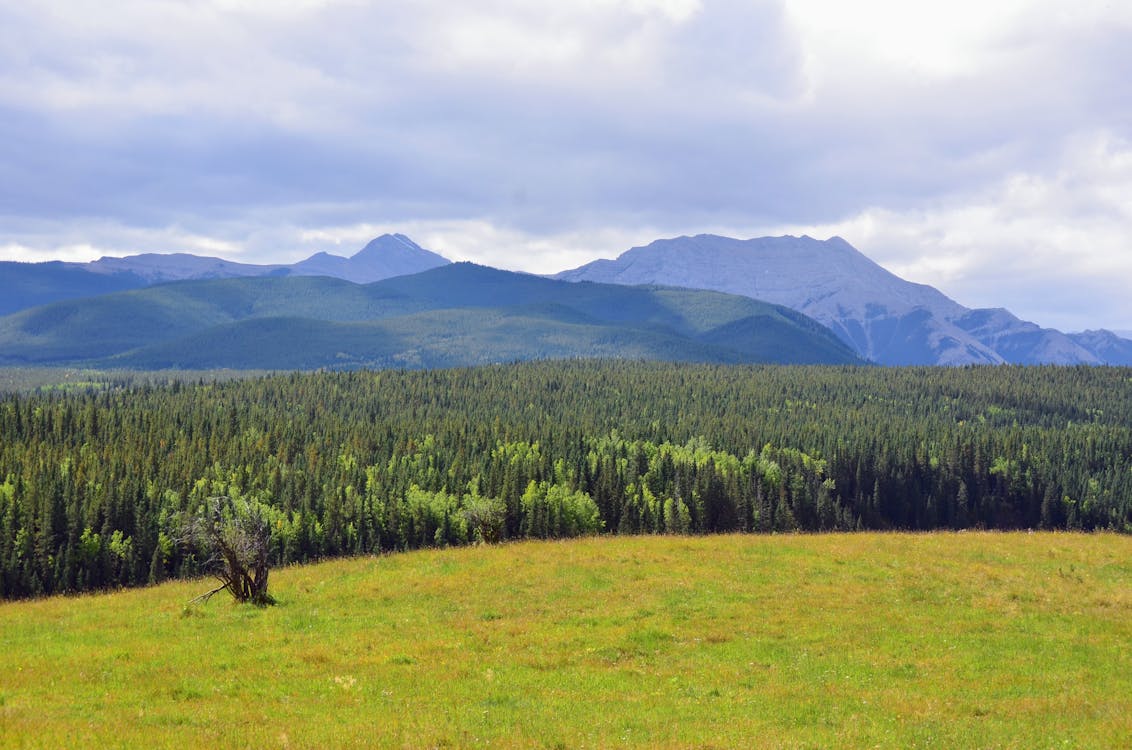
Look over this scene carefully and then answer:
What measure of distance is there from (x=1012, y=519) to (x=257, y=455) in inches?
5517

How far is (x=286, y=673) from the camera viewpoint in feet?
105

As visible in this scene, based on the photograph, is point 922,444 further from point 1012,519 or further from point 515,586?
point 515,586

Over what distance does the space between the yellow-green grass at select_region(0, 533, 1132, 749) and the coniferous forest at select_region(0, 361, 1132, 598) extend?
2445 centimetres

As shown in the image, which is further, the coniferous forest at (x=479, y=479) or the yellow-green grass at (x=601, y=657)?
the coniferous forest at (x=479, y=479)

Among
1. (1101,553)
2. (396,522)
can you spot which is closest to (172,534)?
(396,522)

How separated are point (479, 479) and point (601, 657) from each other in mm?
85903

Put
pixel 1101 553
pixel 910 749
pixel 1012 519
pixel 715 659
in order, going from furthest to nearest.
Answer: pixel 1012 519 → pixel 1101 553 → pixel 715 659 → pixel 910 749

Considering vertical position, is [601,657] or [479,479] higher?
[601,657]

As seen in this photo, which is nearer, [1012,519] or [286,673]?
[286,673]

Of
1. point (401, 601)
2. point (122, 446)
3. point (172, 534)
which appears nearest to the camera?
point (401, 601)

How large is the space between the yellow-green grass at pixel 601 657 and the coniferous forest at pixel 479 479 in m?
24.4

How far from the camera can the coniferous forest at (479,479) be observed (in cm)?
9731

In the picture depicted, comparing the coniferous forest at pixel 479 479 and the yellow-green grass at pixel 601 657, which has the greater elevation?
the yellow-green grass at pixel 601 657

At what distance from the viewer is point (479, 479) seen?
120500 mm
